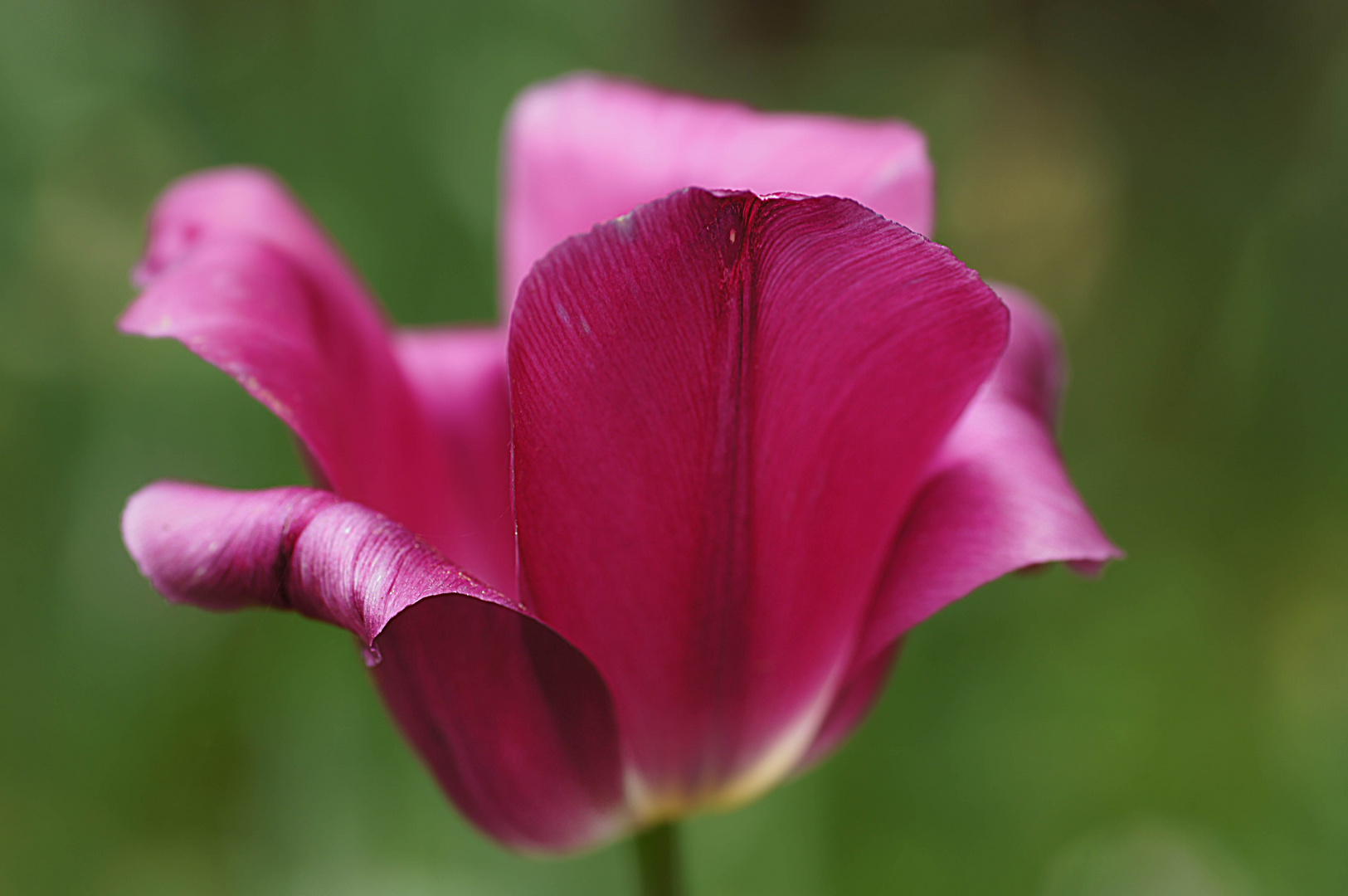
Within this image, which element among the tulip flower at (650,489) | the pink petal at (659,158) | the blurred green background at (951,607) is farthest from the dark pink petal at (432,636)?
the blurred green background at (951,607)

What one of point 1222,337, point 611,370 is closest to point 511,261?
point 611,370

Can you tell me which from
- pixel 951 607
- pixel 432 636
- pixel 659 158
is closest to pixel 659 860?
pixel 432 636

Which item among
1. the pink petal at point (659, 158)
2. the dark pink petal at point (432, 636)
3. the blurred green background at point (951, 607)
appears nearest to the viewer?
the dark pink petal at point (432, 636)

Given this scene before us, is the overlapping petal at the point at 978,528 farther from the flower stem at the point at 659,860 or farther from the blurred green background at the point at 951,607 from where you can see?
the blurred green background at the point at 951,607

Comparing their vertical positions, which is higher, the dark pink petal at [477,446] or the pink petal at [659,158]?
the pink petal at [659,158]

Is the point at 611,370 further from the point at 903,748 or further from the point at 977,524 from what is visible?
the point at 903,748

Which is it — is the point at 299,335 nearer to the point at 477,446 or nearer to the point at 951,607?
the point at 477,446
